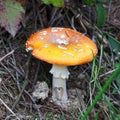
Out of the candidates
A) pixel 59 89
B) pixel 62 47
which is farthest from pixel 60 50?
pixel 59 89

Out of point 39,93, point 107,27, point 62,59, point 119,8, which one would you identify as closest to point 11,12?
point 62,59

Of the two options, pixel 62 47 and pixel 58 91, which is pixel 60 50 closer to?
pixel 62 47

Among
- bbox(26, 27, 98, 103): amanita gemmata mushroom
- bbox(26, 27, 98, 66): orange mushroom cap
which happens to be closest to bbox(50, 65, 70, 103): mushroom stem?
bbox(26, 27, 98, 103): amanita gemmata mushroom

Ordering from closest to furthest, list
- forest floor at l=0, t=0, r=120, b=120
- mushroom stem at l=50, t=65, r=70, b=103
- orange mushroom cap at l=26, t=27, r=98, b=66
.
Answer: orange mushroom cap at l=26, t=27, r=98, b=66
forest floor at l=0, t=0, r=120, b=120
mushroom stem at l=50, t=65, r=70, b=103

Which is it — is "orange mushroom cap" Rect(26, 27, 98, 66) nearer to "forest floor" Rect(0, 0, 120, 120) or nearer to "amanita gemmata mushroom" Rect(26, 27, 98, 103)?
"amanita gemmata mushroom" Rect(26, 27, 98, 103)

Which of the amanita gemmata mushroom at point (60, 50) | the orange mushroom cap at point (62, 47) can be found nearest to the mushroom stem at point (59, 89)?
the amanita gemmata mushroom at point (60, 50)

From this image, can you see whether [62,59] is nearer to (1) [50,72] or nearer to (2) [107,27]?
(1) [50,72]
